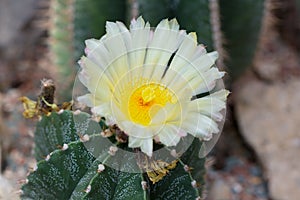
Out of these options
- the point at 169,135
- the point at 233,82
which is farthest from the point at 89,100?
the point at 233,82

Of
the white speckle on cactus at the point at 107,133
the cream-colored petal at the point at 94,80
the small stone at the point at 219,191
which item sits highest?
the cream-colored petal at the point at 94,80

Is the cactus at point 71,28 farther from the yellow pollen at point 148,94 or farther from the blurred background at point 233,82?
the yellow pollen at point 148,94

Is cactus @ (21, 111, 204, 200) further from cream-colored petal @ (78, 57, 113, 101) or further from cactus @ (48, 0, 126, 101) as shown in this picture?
cactus @ (48, 0, 126, 101)

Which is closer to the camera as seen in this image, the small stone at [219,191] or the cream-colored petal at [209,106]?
the cream-colored petal at [209,106]

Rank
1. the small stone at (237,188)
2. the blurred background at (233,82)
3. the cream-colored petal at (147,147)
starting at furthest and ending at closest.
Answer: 1. the small stone at (237,188)
2. the blurred background at (233,82)
3. the cream-colored petal at (147,147)

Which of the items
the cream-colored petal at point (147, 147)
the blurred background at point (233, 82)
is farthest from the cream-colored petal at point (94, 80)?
the blurred background at point (233, 82)

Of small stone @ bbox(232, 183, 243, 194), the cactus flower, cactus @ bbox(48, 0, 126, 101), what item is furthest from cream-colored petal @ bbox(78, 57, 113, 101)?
small stone @ bbox(232, 183, 243, 194)
